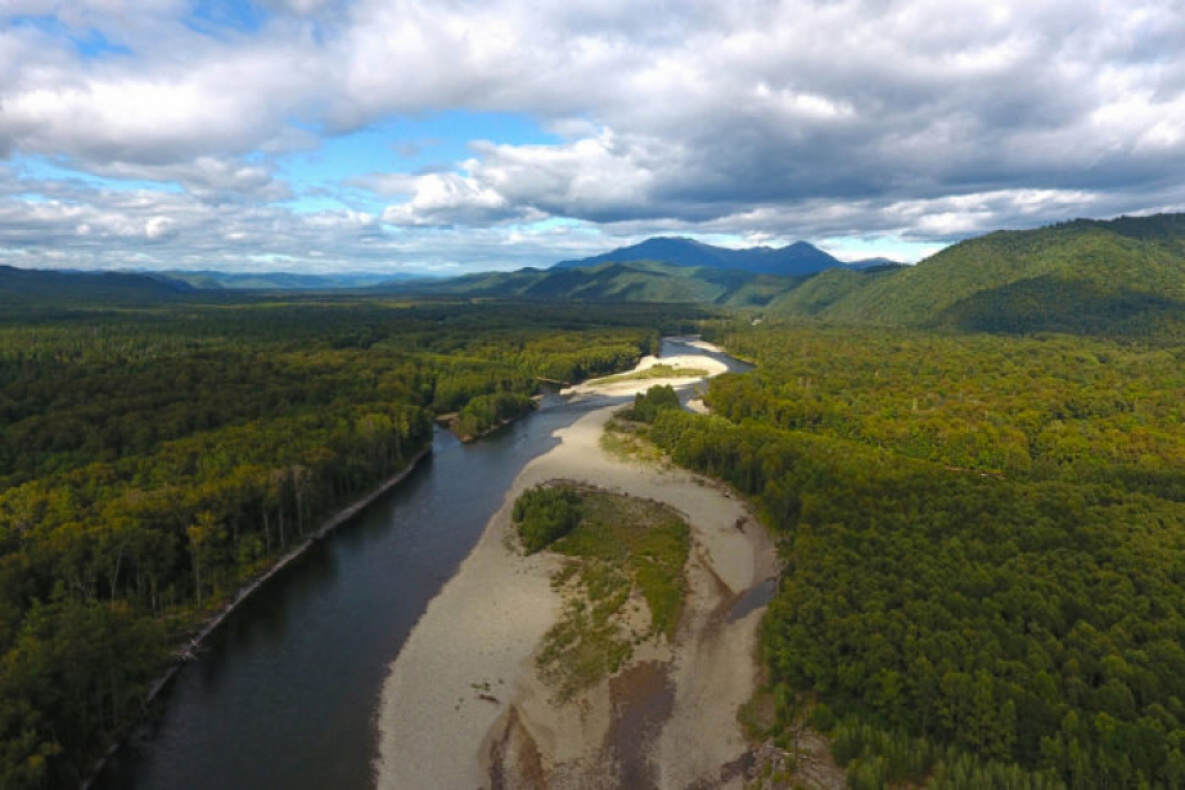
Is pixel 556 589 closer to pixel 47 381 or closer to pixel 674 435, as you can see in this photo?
pixel 674 435

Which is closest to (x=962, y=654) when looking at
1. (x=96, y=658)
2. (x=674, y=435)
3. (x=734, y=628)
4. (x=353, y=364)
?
(x=734, y=628)

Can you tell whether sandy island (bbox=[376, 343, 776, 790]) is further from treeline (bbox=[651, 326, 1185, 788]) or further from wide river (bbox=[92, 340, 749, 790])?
treeline (bbox=[651, 326, 1185, 788])

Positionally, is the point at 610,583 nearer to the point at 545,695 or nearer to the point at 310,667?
the point at 545,695

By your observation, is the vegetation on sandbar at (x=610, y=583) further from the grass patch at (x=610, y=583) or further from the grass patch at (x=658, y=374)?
the grass patch at (x=658, y=374)

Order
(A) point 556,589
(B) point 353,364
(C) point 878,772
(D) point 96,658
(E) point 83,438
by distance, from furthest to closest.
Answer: (B) point 353,364
(E) point 83,438
(A) point 556,589
(D) point 96,658
(C) point 878,772

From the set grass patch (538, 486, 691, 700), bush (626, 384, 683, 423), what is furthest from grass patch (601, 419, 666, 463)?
grass patch (538, 486, 691, 700)

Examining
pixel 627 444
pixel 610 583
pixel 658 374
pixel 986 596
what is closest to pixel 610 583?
pixel 610 583
